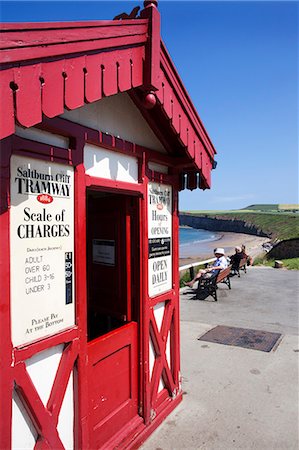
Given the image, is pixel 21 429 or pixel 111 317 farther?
pixel 111 317

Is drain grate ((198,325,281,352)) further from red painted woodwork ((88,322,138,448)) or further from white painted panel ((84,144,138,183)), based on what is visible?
white painted panel ((84,144,138,183))

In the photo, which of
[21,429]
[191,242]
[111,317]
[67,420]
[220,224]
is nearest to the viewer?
[21,429]

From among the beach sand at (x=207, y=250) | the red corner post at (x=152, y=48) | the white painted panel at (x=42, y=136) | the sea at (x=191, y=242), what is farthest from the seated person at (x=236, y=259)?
the sea at (x=191, y=242)

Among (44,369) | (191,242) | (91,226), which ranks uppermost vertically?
(91,226)

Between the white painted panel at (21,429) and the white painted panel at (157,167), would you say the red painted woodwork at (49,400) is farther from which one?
the white painted panel at (157,167)

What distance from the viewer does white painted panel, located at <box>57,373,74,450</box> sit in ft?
9.41

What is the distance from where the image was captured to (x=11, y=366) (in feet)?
7.79

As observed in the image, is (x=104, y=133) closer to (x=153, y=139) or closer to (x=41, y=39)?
(x=153, y=139)

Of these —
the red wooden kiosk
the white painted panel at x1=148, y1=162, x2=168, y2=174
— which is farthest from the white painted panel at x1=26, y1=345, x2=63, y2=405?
the white painted panel at x1=148, y1=162, x2=168, y2=174

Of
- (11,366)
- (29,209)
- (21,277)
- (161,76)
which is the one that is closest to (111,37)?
(161,76)

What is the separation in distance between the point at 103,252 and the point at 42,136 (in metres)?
1.74

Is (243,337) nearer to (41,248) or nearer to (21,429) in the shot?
(21,429)

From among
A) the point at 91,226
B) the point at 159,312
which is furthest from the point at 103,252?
the point at 159,312

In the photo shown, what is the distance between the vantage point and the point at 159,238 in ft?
13.6
